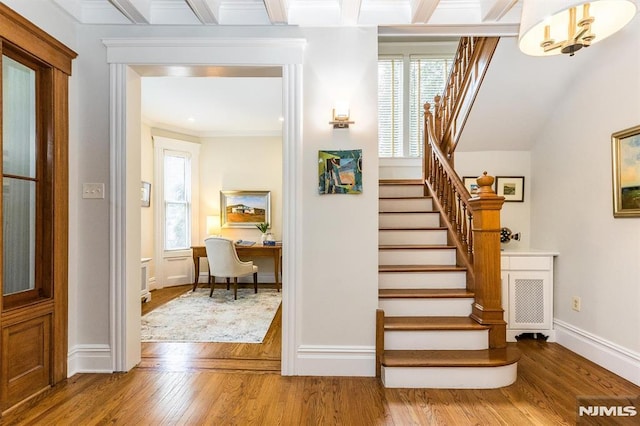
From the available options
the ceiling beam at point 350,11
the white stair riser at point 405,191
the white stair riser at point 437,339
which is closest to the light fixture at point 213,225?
the white stair riser at point 405,191

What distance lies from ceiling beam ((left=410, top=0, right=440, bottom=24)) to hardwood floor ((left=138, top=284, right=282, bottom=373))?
288cm

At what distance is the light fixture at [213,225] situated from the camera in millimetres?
6152

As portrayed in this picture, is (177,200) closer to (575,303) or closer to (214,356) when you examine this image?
(214,356)

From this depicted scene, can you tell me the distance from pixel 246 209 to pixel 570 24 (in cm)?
533

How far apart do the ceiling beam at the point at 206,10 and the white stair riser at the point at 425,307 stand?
2.54 m

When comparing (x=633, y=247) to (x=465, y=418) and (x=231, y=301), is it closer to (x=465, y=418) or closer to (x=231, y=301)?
(x=465, y=418)

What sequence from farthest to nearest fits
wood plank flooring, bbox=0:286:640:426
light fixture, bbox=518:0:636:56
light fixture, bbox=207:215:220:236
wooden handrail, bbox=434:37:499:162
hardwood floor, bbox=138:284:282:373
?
light fixture, bbox=207:215:220:236, wooden handrail, bbox=434:37:499:162, hardwood floor, bbox=138:284:282:373, wood plank flooring, bbox=0:286:640:426, light fixture, bbox=518:0:636:56

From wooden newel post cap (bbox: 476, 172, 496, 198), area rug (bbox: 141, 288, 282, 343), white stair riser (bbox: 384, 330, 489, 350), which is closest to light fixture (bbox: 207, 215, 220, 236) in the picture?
area rug (bbox: 141, 288, 282, 343)

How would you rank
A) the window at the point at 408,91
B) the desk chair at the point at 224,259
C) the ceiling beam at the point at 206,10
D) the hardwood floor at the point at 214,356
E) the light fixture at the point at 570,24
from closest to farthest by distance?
the light fixture at the point at 570,24 → the ceiling beam at the point at 206,10 → the hardwood floor at the point at 214,356 → the desk chair at the point at 224,259 → the window at the point at 408,91

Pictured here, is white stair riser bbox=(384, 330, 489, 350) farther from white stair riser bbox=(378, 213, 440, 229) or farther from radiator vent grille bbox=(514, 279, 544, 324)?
white stair riser bbox=(378, 213, 440, 229)

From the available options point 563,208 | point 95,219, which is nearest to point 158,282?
point 95,219

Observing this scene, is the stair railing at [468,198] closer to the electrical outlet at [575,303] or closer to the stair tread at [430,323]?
the stair tread at [430,323]

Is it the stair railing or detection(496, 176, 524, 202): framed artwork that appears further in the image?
detection(496, 176, 524, 202): framed artwork

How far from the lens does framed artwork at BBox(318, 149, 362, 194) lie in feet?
8.57
